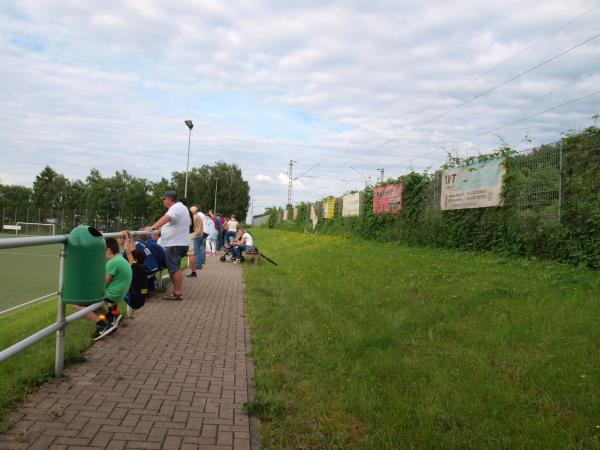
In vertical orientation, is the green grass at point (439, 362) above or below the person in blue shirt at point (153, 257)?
below

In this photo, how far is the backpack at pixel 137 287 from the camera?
6.36 meters

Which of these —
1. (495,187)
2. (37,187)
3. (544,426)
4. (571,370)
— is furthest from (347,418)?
(37,187)

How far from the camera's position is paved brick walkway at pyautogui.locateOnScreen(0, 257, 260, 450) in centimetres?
312

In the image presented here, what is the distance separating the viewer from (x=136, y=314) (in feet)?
22.8

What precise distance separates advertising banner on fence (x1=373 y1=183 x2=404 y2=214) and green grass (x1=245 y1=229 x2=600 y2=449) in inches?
274

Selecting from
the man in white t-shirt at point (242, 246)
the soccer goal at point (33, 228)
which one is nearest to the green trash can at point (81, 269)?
the man in white t-shirt at point (242, 246)

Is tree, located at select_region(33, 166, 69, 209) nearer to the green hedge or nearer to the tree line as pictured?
the tree line

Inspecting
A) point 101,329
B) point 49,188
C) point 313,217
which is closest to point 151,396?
point 101,329

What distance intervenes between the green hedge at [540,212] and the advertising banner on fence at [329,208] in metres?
12.0

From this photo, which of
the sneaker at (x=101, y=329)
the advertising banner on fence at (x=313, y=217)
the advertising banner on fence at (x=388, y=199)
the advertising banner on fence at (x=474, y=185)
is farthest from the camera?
the advertising banner on fence at (x=313, y=217)

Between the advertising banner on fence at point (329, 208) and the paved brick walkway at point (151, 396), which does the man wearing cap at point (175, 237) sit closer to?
the paved brick walkway at point (151, 396)

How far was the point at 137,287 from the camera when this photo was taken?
6.41m

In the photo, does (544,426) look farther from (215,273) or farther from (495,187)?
(215,273)

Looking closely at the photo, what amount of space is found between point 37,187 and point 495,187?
99.2m
